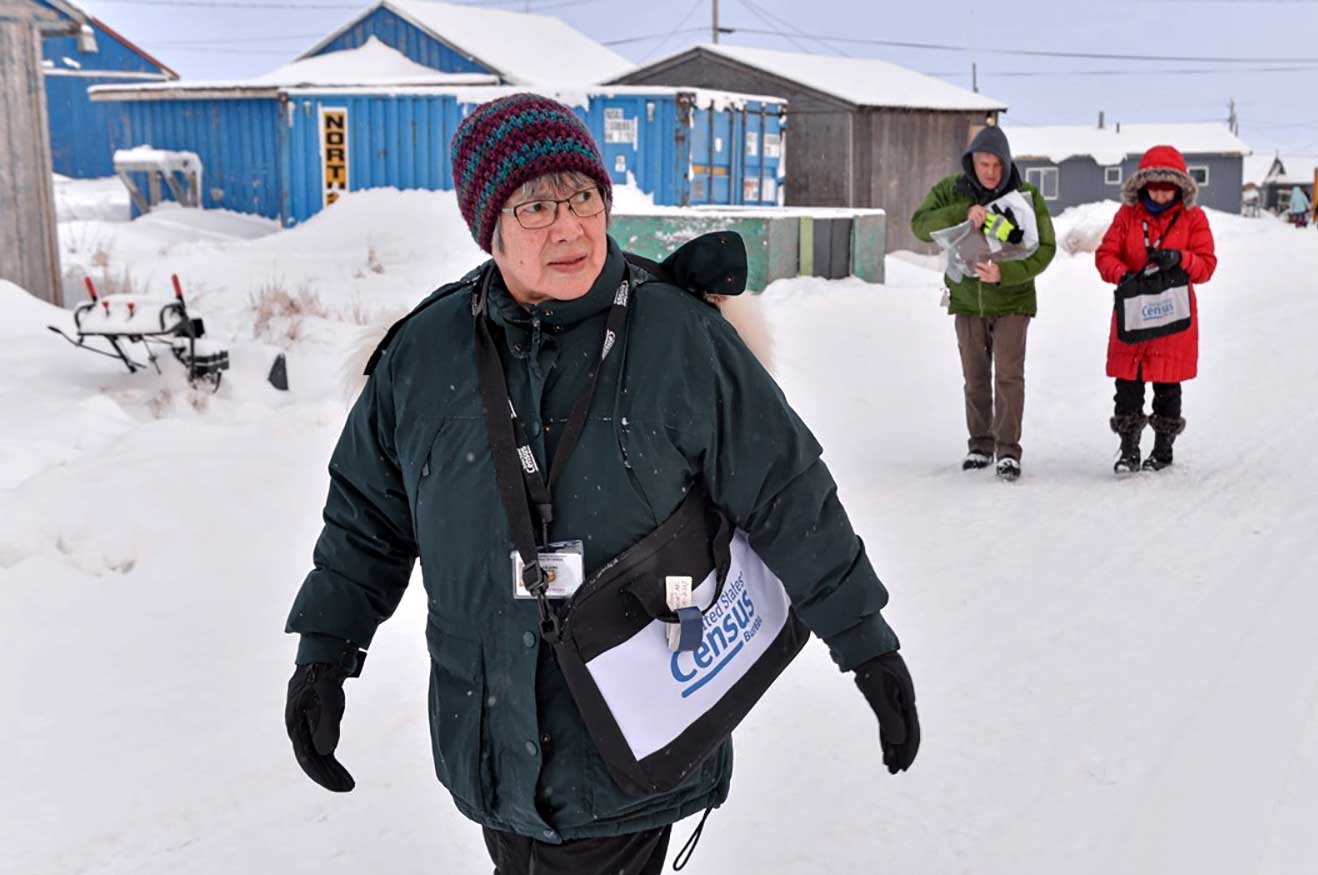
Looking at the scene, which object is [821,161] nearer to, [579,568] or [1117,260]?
[1117,260]

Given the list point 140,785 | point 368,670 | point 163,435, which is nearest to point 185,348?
point 163,435

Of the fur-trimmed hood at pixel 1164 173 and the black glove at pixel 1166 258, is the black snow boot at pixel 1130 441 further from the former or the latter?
the fur-trimmed hood at pixel 1164 173

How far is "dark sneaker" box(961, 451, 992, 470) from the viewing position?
23.1 feet

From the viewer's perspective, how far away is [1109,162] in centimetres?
5094

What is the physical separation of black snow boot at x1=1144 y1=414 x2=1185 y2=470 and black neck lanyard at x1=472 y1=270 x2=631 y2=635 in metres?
5.47

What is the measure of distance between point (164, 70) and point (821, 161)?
1869 cm

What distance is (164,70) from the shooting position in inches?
1353

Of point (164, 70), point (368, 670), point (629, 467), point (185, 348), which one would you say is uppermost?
point (164, 70)

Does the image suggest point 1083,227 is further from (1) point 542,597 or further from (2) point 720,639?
(1) point 542,597

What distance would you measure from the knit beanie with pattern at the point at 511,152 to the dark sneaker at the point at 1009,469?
16.1ft

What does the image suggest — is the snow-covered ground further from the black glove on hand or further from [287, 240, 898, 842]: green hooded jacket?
[287, 240, 898, 842]: green hooded jacket

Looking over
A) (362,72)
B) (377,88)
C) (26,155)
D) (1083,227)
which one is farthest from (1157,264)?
(1083,227)

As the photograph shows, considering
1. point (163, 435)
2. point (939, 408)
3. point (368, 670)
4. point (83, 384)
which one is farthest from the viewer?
point (939, 408)

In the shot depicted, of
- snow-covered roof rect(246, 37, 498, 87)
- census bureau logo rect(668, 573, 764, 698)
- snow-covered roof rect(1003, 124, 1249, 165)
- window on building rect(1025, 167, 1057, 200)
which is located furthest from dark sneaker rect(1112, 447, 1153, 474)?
window on building rect(1025, 167, 1057, 200)
